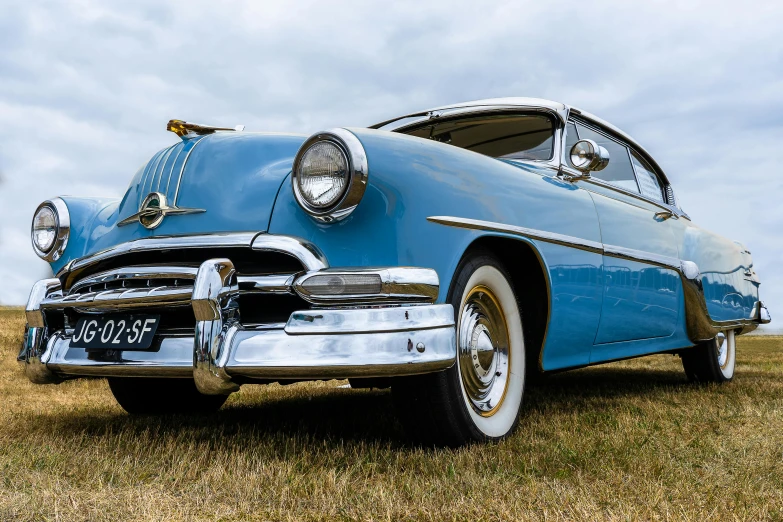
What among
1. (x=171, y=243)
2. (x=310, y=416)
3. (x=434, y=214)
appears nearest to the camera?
(x=434, y=214)

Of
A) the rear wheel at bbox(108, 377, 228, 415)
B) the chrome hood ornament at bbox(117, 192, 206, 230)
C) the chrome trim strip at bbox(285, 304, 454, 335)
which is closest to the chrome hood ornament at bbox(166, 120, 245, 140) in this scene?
the chrome hood ornament at bbox(117, 192, 206, 230)

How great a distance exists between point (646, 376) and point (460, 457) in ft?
13.2

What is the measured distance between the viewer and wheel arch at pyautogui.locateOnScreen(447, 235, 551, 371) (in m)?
2.91

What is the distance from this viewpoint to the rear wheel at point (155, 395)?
11.4ft

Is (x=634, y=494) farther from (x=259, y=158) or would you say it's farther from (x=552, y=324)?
(x=259, y=158)

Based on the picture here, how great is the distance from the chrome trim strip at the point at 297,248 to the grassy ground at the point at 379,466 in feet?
2.01

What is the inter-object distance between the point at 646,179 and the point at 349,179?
319 cm

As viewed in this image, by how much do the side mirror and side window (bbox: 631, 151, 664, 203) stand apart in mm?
1254

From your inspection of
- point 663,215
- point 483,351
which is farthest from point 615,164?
point 483,351

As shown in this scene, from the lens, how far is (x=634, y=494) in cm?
191

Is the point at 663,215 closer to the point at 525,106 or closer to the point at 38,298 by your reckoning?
the point at 525,106

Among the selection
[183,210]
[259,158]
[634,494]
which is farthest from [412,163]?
[634,494]

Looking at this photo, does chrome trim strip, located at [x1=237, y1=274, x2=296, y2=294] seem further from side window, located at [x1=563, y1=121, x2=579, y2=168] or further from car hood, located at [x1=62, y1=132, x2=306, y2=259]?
side window, located at [x1=563, y1=121, x2=579, y2=168]

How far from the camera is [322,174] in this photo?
7.64 feet
